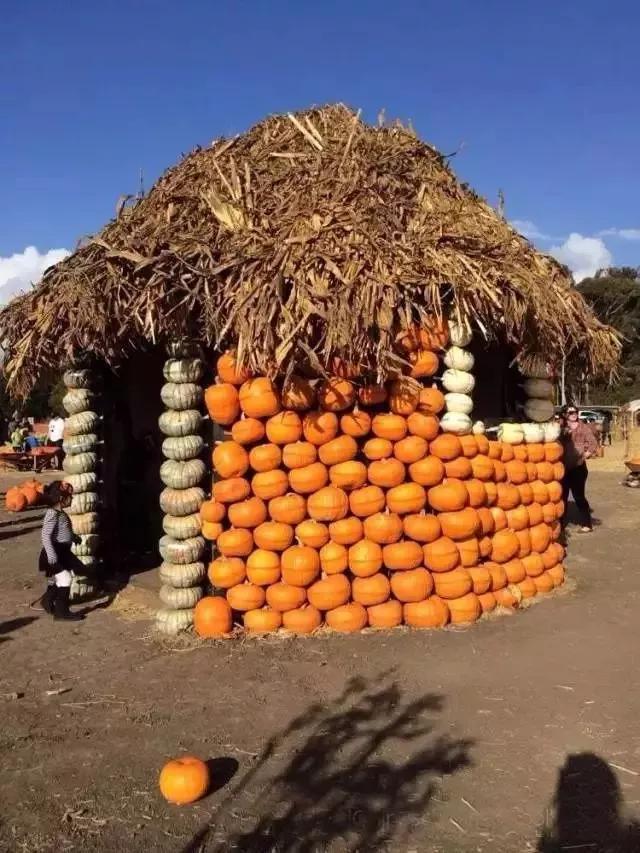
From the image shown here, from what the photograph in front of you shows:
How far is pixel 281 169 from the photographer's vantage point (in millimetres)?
8023

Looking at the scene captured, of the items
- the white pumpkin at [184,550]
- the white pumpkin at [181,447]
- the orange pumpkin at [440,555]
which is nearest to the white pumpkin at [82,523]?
the white pumpkin at [184,550]

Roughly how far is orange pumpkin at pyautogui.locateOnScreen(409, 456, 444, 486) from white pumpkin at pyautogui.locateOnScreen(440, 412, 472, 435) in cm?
41

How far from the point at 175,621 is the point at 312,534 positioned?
5.16ft

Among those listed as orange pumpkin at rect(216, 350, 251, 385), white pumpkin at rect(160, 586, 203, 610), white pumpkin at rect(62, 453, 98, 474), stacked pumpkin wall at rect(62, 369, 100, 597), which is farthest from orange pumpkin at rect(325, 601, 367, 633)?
white pumpkin at rect(62, 453, 98, 474)

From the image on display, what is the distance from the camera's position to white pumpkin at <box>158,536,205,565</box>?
697cm

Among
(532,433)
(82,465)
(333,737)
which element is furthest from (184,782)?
(532,433)

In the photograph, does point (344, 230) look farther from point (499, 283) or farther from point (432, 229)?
point (499, 283)

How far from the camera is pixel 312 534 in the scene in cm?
667

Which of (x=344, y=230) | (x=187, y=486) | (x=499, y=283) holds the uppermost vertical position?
(x=344, y=230)

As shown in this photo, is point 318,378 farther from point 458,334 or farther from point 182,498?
point 182,498

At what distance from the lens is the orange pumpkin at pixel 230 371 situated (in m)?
6.74

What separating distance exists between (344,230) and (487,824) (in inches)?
199

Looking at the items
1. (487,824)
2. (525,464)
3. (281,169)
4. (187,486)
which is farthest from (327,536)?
(281,169)

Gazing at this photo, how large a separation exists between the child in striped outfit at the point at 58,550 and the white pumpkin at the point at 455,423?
12.8ft
